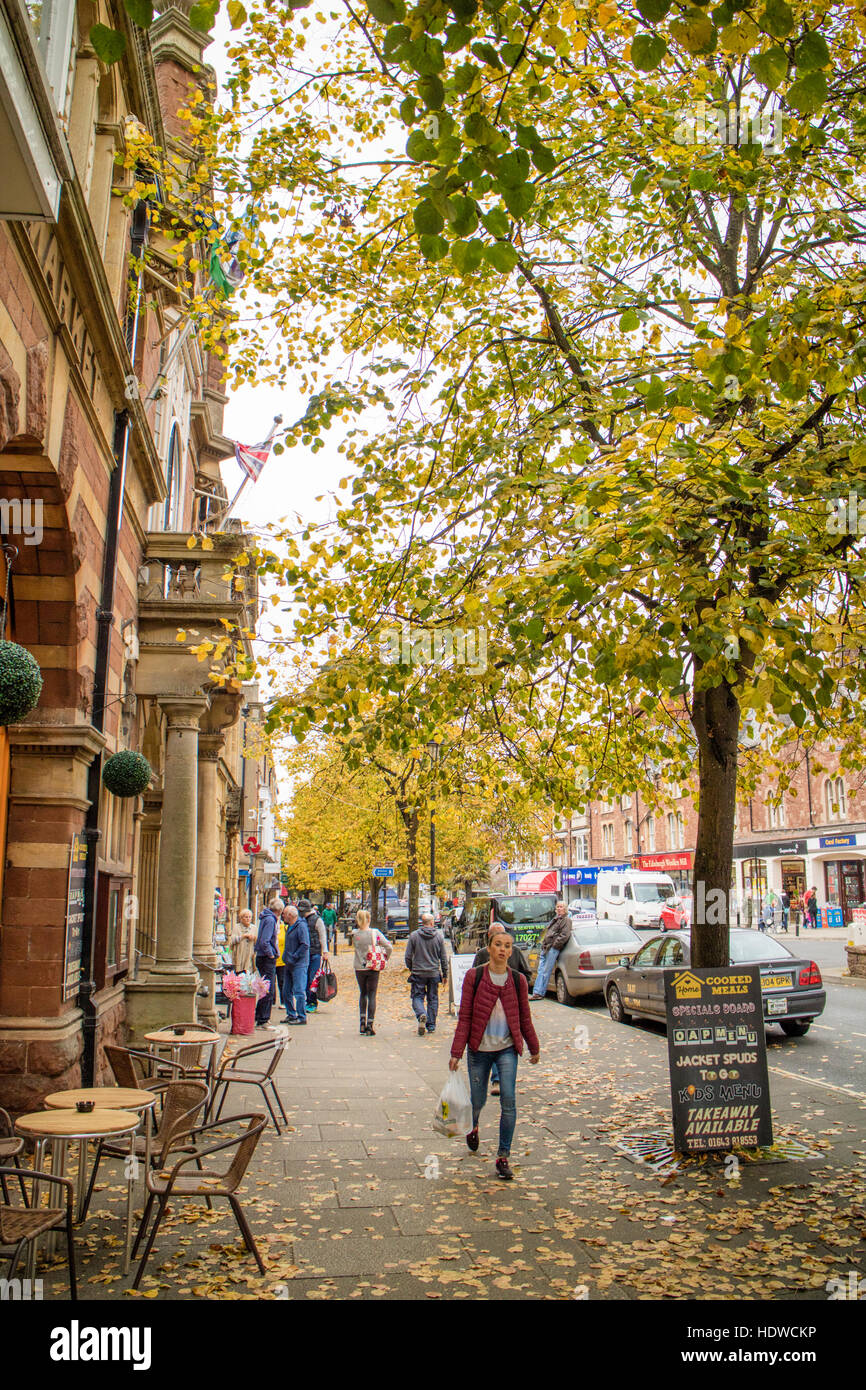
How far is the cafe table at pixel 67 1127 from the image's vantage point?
5.16 metres

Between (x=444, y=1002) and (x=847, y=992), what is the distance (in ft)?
25.2

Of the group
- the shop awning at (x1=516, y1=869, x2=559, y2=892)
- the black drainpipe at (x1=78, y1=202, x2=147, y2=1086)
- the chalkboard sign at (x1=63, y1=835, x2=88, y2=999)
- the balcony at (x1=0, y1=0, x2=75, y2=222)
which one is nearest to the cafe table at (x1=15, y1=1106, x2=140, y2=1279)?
the chalkboard sign at (x1=63, y1=835, x2=88, y2=999)

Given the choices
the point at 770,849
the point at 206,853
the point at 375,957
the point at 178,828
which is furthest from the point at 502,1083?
the point at 770,849

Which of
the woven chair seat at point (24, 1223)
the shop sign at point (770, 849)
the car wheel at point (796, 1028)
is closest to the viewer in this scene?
the woven chair seat at point (24, 1223)

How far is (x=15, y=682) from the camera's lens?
237 inches

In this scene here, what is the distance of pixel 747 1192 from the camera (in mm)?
7023

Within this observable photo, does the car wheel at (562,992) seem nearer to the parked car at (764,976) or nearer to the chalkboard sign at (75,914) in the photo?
the parked car at (764,976)

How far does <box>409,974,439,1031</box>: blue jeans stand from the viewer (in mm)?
15234

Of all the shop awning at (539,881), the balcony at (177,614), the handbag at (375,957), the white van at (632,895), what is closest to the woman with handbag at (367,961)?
the handbag at (375,957)

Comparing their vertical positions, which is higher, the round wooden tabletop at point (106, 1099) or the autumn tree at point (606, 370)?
the autumn tree at point (606, 370)

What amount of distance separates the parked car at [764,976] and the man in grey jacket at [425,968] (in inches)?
122

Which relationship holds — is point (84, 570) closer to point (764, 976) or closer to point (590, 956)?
point (764, 976)

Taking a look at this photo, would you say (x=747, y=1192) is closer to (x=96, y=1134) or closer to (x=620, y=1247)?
(x=620, y=1247)

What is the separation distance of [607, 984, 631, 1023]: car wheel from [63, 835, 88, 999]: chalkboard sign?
33.0 feet
